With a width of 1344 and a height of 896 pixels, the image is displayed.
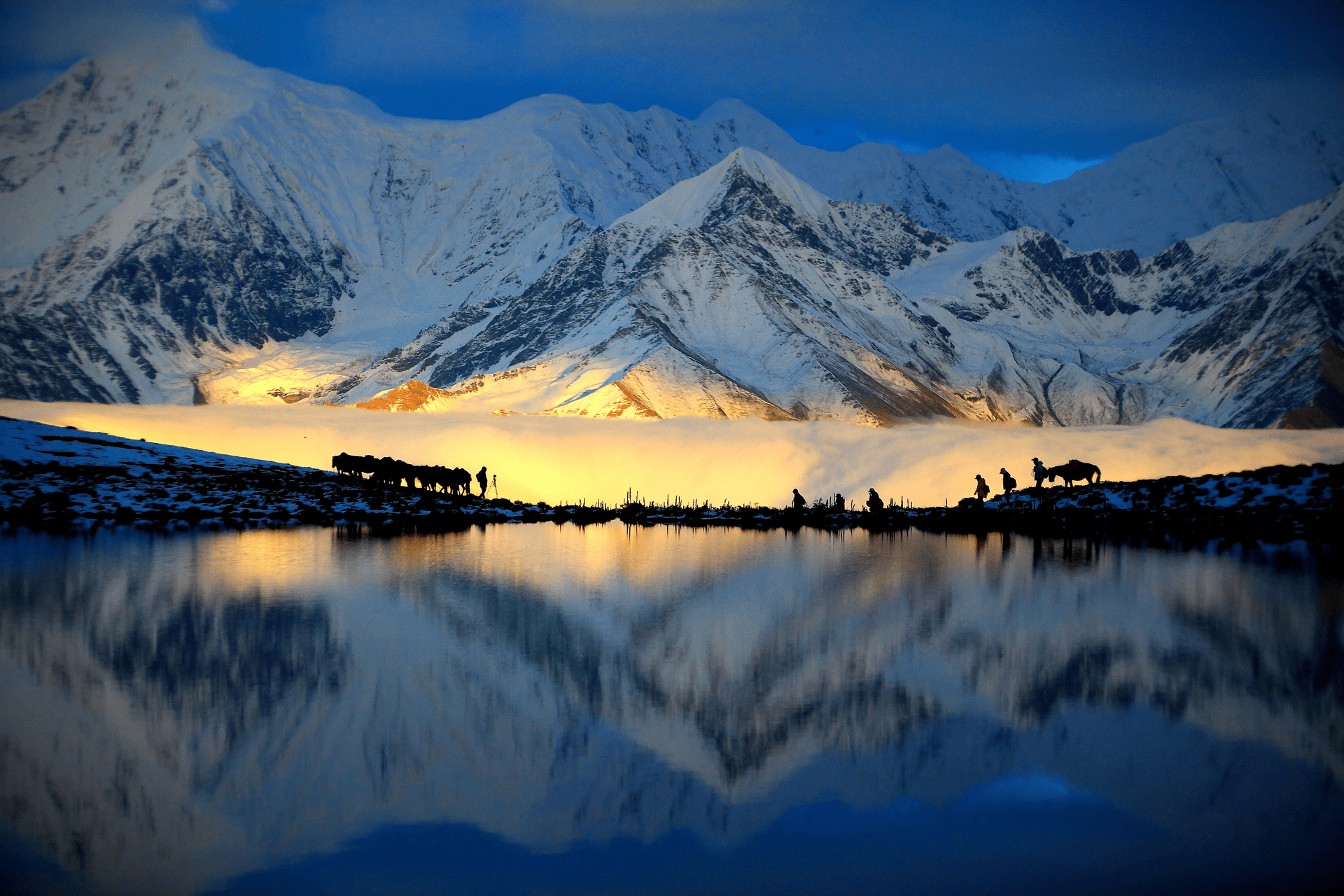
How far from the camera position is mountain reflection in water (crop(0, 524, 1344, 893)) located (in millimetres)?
10609

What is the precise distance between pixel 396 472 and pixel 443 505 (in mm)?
→ 8913

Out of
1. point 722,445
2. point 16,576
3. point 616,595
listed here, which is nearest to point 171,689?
point 616,595

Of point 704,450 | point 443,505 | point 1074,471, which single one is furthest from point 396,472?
point 1074,471

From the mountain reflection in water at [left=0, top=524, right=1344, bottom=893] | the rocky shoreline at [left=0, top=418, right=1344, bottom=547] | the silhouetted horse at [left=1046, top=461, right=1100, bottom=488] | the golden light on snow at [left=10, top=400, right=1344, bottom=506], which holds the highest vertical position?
the golden light on snow at [left=10, top=400, right=1344, bottom=506]

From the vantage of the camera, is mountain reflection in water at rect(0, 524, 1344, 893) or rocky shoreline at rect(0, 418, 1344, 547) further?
rocky shoreline at rect(0, 418, 1344, 547)

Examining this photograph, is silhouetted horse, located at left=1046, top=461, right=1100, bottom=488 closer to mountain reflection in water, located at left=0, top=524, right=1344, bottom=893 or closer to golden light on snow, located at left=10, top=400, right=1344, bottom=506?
golden light on snow, located at left=10, top=400, right=1344, bottom=506

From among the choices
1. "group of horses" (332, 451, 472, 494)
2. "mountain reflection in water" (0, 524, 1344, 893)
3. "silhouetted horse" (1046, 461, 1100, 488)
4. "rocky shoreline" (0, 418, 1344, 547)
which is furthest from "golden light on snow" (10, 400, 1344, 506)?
"mountain reflection in water" (0, 524, 1344, 893)

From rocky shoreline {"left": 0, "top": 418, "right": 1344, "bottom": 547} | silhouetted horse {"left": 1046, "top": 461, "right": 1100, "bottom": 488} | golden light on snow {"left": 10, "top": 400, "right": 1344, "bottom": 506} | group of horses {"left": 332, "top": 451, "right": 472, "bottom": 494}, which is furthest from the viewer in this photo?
golden light on snow {"left": 10, "top": 400, "right": 1344, "bottom": 506}

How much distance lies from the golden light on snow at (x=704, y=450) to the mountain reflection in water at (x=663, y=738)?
166 feet

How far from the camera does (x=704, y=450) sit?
3351 inches

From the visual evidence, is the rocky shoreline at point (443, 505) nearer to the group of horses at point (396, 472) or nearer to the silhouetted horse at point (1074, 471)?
the group of horses at point (396, 472)

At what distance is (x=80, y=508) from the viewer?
47.0 metres

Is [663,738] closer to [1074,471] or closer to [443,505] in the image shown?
[443,505]

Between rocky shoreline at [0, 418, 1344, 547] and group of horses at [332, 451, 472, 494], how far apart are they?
1.63 m
